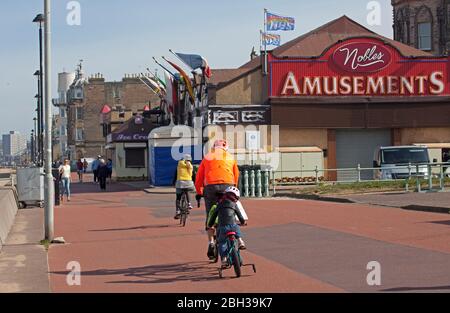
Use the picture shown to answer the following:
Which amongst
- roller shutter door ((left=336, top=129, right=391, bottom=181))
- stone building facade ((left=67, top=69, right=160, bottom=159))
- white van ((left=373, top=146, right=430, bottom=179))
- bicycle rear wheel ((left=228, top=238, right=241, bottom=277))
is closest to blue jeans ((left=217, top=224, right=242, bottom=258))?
bicycle rear wheel ((left=228, top=238, right=241, bottom=277))

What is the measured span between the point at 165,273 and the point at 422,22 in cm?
6872

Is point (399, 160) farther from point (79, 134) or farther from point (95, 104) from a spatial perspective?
point (79, 134)

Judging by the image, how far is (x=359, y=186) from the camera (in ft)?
105

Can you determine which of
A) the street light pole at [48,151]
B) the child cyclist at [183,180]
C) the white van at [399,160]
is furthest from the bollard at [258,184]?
the street light pole at [48,151]

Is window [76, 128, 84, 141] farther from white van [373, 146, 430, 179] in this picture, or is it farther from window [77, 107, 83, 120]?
white van [373, 146, 430, 179]

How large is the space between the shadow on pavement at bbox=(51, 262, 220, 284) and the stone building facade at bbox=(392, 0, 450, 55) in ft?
214

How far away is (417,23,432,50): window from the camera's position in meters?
75.2

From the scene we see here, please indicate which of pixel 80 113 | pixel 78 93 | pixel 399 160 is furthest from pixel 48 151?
pixel 78 93

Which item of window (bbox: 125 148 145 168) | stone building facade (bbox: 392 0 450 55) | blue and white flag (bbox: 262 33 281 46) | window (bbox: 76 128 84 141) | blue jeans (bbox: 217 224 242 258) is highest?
stone building facade (bbox: 392 0 450 55)

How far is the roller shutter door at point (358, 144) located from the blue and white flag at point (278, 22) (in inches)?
266

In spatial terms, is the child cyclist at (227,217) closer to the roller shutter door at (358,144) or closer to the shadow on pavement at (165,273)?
the shadow on pavement at (165,273)

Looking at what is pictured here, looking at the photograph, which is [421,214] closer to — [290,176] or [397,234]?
[397,234]

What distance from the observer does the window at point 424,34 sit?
75.2 m
